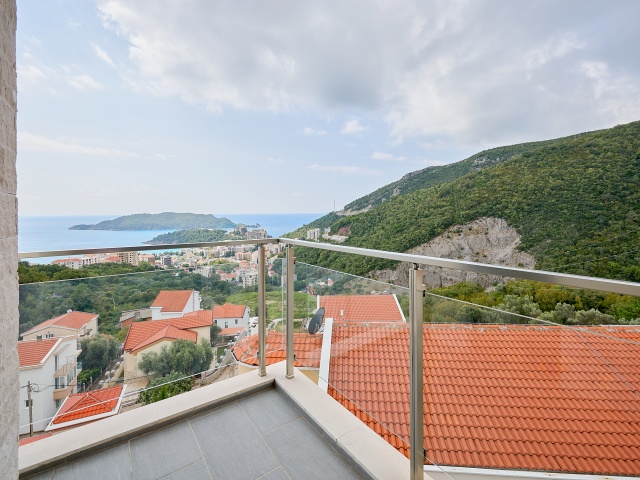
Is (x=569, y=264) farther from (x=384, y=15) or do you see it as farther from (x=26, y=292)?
(x=26, y=292)

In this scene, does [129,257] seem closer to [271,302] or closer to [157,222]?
[271,302]

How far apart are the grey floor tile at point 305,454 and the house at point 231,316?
768 millimetres

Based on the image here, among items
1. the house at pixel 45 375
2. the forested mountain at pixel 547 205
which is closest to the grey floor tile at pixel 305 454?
the house at pixel 45 375

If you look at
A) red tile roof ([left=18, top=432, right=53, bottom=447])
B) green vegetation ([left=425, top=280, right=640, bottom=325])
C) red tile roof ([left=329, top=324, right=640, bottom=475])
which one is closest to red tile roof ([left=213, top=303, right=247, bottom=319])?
red tile roof ([left=18, top=432, right=53, bottom=447])

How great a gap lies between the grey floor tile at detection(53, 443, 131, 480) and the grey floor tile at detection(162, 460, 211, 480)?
207 millimetres

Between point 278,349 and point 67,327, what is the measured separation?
1.29m

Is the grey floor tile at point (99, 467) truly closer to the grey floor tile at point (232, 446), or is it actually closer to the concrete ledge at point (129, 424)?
the concrete ledge at point (129, 424)

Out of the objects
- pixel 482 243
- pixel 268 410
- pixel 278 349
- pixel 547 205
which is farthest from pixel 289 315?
pixel 547 205

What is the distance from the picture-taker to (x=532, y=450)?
0.99 meters

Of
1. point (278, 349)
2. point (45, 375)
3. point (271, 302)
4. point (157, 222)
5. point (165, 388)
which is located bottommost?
point (165, 388)

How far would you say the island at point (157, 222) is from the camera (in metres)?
10.4

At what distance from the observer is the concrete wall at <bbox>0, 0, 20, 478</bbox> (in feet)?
2.78

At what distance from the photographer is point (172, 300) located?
1.89m

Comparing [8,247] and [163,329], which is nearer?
[8,247]
